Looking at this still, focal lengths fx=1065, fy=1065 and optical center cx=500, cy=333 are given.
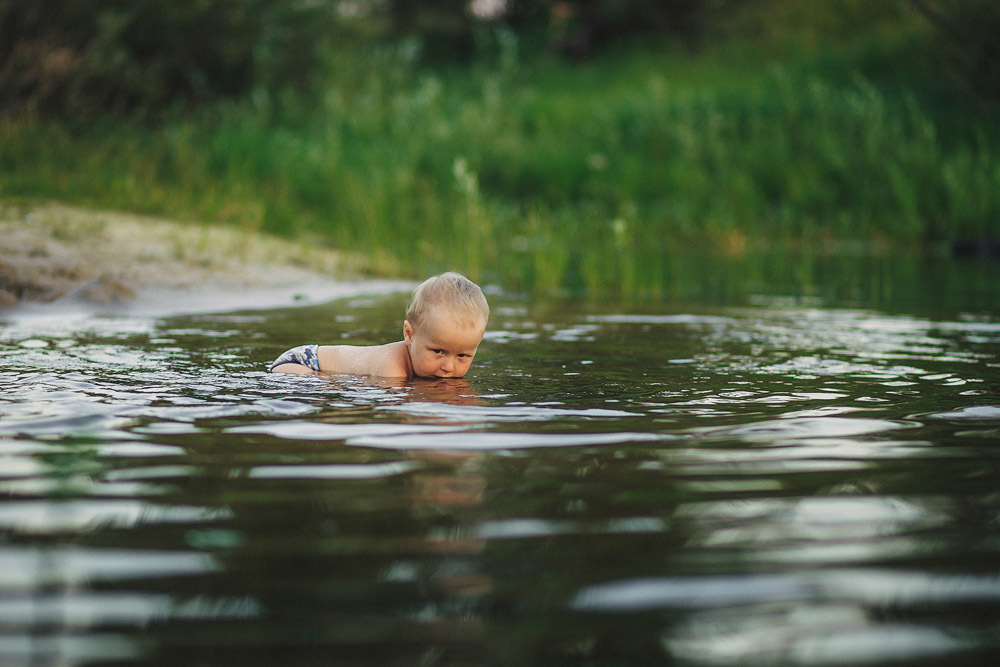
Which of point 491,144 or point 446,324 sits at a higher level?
point 491,144

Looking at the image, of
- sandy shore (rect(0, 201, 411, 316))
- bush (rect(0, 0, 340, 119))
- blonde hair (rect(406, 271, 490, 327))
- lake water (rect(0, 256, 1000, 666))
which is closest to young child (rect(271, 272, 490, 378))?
blonde hair (rect(406, 271, 490, 327))

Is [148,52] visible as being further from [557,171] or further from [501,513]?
[501,513]

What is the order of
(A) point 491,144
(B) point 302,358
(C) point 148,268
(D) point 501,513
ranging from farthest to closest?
1. (A) point 491,144
2. (C) point 148,268
3. (B) point 302,358
4. (D) point 501,513

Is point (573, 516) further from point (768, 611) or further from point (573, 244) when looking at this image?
point (573, 244)

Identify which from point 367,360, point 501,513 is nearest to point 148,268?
point 367,360

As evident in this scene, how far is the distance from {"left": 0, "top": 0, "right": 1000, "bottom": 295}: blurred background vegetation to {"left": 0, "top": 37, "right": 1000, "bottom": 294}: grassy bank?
1.8 inches

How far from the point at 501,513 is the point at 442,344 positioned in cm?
236

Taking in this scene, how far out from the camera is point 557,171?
18.7 m

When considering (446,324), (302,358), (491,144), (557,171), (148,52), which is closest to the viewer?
(446,324)

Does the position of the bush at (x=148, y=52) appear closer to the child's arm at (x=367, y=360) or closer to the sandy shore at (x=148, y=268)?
the sandy shore at (x=148, y=268)

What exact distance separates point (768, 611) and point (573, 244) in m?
11.1

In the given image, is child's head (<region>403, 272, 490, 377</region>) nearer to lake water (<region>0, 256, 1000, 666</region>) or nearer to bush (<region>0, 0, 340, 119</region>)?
lake water (<region>0, 256, 1000, 666</region>)

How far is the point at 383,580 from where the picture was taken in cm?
237

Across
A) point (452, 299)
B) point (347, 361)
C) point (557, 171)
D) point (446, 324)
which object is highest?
point (557, 171)
